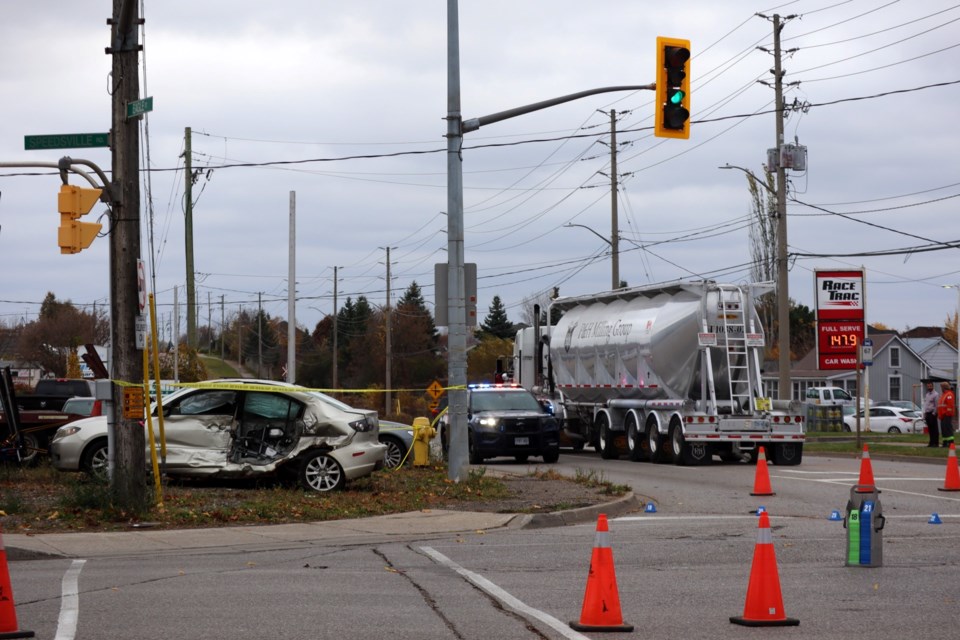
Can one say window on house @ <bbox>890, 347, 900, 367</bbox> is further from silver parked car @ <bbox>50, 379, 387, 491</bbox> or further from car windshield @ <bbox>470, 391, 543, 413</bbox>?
silver parked car @ <bbox>50, 379, 387, 491</bbox>

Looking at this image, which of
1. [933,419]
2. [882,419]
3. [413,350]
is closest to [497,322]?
[413,350]

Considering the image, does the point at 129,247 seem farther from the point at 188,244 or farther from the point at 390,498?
the point at 188,244

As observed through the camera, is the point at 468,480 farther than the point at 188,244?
No

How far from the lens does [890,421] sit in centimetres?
5362

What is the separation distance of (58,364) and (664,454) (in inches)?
2591

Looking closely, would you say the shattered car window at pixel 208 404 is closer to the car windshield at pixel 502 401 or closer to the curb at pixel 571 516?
the curb at pixel 571 516

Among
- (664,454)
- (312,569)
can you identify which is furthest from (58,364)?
(312,569)

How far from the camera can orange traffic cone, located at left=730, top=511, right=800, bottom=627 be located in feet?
27.0

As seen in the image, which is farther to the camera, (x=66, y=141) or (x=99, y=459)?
(x=99, y=459)

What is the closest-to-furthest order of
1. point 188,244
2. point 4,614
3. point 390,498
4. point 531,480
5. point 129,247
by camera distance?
point 4,614 → point 129,247 → point 390,498 → point 531,480 → point 188,244

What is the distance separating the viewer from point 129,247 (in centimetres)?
1504

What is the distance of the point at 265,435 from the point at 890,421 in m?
41.9

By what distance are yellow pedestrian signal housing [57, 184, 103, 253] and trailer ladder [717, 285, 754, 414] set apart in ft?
50.4

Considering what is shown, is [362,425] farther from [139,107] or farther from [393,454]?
[393,454]
